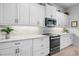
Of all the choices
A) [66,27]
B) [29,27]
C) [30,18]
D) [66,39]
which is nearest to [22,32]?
[29,27]

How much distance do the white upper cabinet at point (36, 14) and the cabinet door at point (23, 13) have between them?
210 millimetres

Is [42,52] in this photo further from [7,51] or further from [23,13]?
[23,13]

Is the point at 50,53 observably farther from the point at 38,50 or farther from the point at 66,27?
the point at 66,27

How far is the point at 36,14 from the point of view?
10.7 feet

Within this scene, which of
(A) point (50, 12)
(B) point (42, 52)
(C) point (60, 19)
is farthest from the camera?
(C) point (60, 19)

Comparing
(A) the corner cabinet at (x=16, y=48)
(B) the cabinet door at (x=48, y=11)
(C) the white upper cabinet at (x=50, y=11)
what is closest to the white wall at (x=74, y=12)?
(C) the white upper cabinet at (x=50, y=11)

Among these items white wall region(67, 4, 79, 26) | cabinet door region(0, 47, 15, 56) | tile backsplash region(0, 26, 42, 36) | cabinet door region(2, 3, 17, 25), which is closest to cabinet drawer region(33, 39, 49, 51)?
tile backsplash region(0, 26, 42, 36)

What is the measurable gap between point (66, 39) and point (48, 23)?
67.9 inches

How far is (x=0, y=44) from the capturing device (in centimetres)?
188

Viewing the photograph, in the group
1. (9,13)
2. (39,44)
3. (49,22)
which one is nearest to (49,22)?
(49,22)

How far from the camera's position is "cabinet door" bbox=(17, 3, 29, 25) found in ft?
8.84

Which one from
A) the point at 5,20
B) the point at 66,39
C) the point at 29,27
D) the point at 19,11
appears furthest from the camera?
the point at 66,39

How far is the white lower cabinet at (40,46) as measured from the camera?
2743 mm

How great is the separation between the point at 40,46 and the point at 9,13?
57.8 inches
